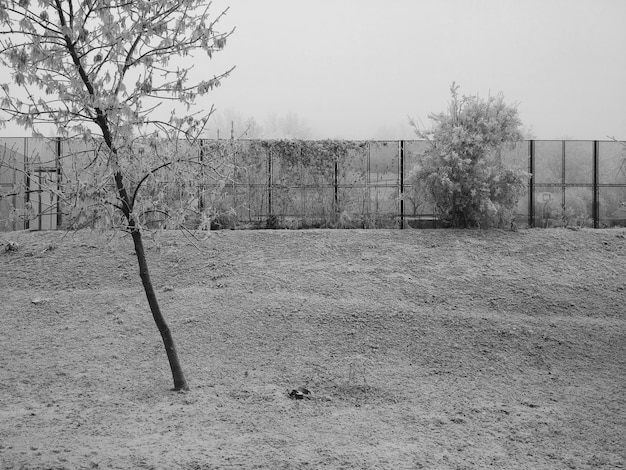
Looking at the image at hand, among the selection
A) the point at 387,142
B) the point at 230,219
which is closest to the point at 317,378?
the point at 230,219

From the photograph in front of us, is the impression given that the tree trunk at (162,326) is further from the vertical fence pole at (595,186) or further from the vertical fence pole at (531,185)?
the vertical fence pole at (595,186)

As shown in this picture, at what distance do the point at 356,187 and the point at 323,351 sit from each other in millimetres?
7389

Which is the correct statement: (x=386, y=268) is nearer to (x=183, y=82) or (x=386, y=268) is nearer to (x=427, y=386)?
(x=427, y=386)

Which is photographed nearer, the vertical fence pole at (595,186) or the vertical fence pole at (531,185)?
the vertical fence pole at (531,185)

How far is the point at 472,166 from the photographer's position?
567 inches

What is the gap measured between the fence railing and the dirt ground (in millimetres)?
1923

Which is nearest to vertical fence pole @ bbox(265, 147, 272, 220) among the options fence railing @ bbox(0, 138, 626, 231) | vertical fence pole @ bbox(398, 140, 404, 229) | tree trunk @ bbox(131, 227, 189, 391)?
fence railing @ bbox(0, 138, 626, 231)

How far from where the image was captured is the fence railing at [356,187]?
1580 centimetres

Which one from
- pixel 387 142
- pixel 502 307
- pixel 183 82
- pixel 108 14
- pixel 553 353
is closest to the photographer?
pixel 108 14

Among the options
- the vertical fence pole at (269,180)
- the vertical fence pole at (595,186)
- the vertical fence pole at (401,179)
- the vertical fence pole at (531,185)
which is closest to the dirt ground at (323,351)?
the vertical fence pole at (401,179)

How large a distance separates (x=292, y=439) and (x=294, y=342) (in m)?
3.36

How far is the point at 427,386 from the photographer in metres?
8.34

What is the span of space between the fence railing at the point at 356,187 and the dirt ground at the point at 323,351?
1.92m

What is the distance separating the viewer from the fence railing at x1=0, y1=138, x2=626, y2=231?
1580 cm
